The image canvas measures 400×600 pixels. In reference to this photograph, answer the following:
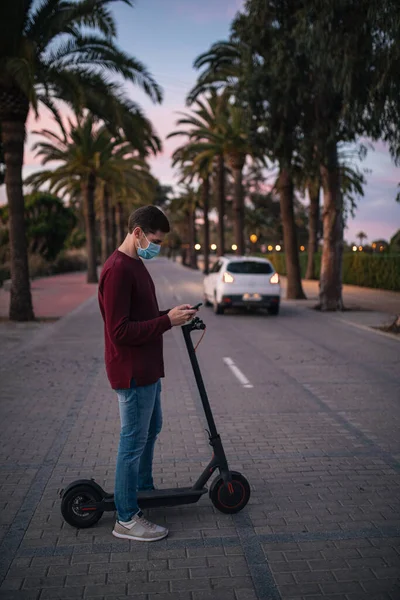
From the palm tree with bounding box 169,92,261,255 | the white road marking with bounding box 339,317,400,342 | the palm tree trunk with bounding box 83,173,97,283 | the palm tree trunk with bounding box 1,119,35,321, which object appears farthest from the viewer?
the palm tree trunk with bounding box 83,173,97,283

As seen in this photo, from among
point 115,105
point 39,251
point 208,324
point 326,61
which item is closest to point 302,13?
point 326,61

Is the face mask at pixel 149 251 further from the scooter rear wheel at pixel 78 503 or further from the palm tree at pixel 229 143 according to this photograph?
the palm tree at pixel 229 143

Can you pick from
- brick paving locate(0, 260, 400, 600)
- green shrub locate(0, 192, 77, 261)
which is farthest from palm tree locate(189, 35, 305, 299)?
green shrub locate(0, 192, 77, 261)

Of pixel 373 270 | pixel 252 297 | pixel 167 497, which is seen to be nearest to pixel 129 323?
pixel 167 497

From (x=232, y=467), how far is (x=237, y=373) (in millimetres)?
4434

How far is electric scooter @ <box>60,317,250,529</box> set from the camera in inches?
166

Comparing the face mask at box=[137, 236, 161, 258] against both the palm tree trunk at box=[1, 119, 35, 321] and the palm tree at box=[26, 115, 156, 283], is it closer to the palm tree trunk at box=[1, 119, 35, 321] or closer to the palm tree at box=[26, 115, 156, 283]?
the palm tree trunk at box=[1, 119, 35, 321]

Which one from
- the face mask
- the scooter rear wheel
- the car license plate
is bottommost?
the scooter rear wheel

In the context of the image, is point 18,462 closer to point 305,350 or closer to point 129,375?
point 129,375

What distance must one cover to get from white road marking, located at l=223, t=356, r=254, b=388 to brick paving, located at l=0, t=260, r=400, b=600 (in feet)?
0.39

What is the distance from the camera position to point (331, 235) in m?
19.5

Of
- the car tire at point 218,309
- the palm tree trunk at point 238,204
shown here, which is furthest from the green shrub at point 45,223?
the car tire at point 218,309

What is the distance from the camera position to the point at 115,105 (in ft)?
57.7

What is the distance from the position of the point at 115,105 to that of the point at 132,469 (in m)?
15.1
